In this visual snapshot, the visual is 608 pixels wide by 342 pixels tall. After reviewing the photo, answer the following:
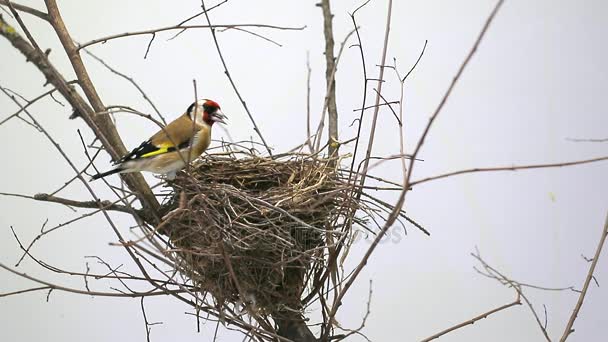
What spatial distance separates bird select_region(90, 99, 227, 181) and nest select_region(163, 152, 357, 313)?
A: 38mm

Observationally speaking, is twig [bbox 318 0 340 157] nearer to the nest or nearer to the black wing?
the nest

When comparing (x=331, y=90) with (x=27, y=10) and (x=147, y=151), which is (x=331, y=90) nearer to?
(x=147, y=151)

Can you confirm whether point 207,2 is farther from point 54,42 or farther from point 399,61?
point 399,61

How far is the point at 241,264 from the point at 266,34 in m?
1.02

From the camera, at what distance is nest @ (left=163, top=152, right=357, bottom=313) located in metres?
1.29

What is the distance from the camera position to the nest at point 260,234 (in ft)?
4.23

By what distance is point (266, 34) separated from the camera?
2.19 meters

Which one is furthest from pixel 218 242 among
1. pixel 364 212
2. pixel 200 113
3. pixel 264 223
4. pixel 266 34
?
pixel 266 34

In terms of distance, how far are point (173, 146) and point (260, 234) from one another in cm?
33

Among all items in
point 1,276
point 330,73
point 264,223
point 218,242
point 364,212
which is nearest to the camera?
point 218,242

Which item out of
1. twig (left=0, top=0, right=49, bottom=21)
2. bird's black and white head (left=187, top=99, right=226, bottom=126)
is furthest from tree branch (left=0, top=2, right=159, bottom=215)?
bird's black and white head (left=187, top=99, right=226, bottom=126)

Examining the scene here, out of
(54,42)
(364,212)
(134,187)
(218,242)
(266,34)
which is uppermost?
(266,34)

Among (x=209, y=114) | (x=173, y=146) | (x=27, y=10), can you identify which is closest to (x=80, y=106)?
(x=27, y=10)

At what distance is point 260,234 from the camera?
51.1 inches
